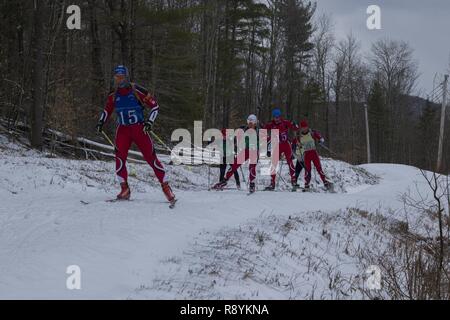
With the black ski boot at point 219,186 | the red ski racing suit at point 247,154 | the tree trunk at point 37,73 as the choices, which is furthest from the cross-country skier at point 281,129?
the tree trunk at point 37,73

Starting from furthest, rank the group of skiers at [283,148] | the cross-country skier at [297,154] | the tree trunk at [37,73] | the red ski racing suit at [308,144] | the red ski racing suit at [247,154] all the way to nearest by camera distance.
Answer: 1. the tree trunk at [37,73]
2. the cross-country skier at [297,154]
3. the red ski racing suit at [308,144]
4. the group of skiers at [283,148]
5. the red ski racing suit at [247,154]

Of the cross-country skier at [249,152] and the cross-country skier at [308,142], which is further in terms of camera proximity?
the cross-country skier at [308,142]

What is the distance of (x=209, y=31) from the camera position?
115 feet

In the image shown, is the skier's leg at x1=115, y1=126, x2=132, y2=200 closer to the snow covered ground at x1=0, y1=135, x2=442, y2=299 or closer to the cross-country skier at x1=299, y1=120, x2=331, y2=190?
the snow covered ground at x1=0, y1=135, x2=442, y2=299

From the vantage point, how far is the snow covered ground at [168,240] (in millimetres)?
5020

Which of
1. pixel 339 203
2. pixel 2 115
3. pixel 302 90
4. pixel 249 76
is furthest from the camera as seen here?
pixel 302 90

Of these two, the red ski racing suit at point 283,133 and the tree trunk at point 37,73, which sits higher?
the tree trunk at point 37,73

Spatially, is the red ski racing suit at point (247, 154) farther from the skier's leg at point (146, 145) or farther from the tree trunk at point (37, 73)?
the tree trunk at point (37, 73)

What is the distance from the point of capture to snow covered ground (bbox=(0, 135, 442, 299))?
5020 mm

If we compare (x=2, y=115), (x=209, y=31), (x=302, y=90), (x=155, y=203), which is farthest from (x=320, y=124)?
(x=155, y=203)

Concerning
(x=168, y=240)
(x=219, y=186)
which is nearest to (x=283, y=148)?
(x=219, y=186)
